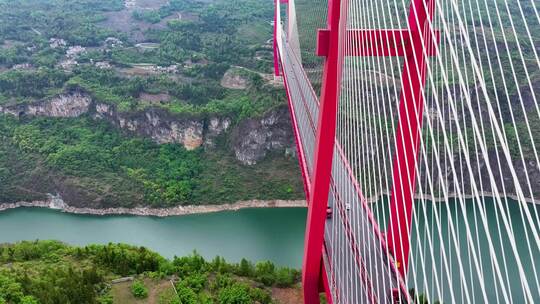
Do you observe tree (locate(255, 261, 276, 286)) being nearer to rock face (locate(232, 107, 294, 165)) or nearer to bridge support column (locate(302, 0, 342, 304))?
bridge support column (locate(302, 0, 342, 304))

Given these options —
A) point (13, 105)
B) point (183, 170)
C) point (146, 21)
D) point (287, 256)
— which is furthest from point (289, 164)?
point (146, 21)

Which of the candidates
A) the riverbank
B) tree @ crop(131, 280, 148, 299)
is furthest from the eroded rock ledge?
tree @ crop(131, 280, 148, 299)

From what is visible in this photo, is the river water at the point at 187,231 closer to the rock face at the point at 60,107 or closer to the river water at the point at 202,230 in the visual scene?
the river water at the point at 202,230

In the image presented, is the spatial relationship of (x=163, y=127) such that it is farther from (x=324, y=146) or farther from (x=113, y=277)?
(x=324, y=146)

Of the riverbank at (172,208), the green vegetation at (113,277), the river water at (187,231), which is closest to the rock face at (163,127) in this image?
the riverbank at (172,208)

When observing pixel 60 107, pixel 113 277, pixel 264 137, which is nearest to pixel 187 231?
pixel 264 137
